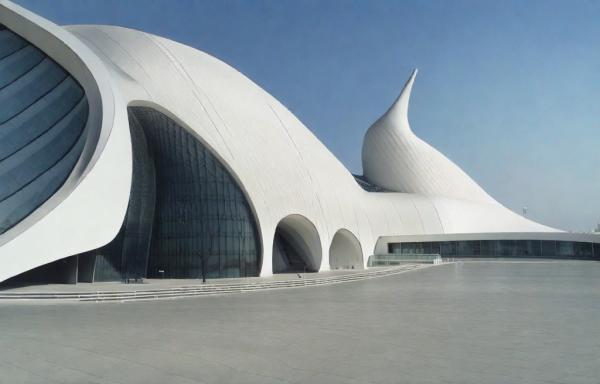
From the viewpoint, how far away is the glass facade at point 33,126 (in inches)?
708

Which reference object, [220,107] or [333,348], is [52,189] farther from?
[333,348]

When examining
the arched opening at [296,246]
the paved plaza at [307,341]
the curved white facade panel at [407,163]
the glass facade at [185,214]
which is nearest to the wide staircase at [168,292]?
the paved plaza at [307,341]

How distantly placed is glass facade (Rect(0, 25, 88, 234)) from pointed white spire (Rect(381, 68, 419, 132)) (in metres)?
33.3

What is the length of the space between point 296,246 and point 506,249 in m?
21.8

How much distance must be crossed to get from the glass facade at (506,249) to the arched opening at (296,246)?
463 inches

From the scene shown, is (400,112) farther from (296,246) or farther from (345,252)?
(296,246)

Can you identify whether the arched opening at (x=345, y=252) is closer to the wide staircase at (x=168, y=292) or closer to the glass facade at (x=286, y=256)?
the glass facade at (x=286, y=256)

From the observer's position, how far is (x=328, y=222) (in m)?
31.3

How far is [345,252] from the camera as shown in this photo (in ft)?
122

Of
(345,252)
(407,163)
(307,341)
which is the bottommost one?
(307,341)

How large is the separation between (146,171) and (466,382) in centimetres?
2304

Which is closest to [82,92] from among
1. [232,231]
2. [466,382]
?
[232,231]

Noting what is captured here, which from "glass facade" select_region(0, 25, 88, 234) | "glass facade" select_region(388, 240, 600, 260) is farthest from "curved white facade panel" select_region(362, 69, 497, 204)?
"glass facade" select_region(0, 25, 88, 234)

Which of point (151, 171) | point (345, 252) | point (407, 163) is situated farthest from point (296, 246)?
point (407, 163)
